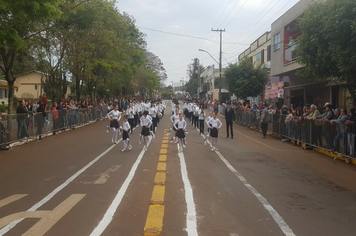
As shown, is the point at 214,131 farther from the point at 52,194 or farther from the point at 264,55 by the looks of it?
the point at 264,55

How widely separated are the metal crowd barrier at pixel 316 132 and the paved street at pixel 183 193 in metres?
0.64

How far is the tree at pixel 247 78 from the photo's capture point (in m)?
30.8

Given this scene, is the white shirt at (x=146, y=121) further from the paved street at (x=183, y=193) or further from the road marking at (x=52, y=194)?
the road marking at (x=52, y=194)

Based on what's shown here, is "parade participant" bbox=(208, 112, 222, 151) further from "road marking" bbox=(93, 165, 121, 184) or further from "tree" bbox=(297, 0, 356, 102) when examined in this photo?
"road marking" bbox=(93, 165, 121, 184)

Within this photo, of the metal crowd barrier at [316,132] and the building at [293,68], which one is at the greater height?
the building at [293,68]

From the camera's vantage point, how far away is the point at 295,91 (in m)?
27.1

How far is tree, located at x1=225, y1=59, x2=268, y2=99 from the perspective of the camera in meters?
30.8

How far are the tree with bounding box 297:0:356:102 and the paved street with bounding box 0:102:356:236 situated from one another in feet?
10.6

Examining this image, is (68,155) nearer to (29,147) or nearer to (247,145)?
(29,147)

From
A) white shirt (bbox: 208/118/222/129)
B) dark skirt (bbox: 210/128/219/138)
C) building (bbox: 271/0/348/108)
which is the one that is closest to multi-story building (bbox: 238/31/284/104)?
building (bbox: 271/0/348/108)

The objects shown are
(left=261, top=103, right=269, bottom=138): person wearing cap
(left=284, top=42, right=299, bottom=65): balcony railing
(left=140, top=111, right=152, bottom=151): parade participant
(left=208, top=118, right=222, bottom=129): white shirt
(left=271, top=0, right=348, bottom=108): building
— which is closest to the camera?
(left=140, top=111, right=152, bottom=151): parade participant

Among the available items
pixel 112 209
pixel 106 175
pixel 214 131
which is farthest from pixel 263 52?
pixel 112 209

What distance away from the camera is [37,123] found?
674 inches

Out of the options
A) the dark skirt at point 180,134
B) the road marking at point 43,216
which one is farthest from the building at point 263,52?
the road marking at point 43,216
